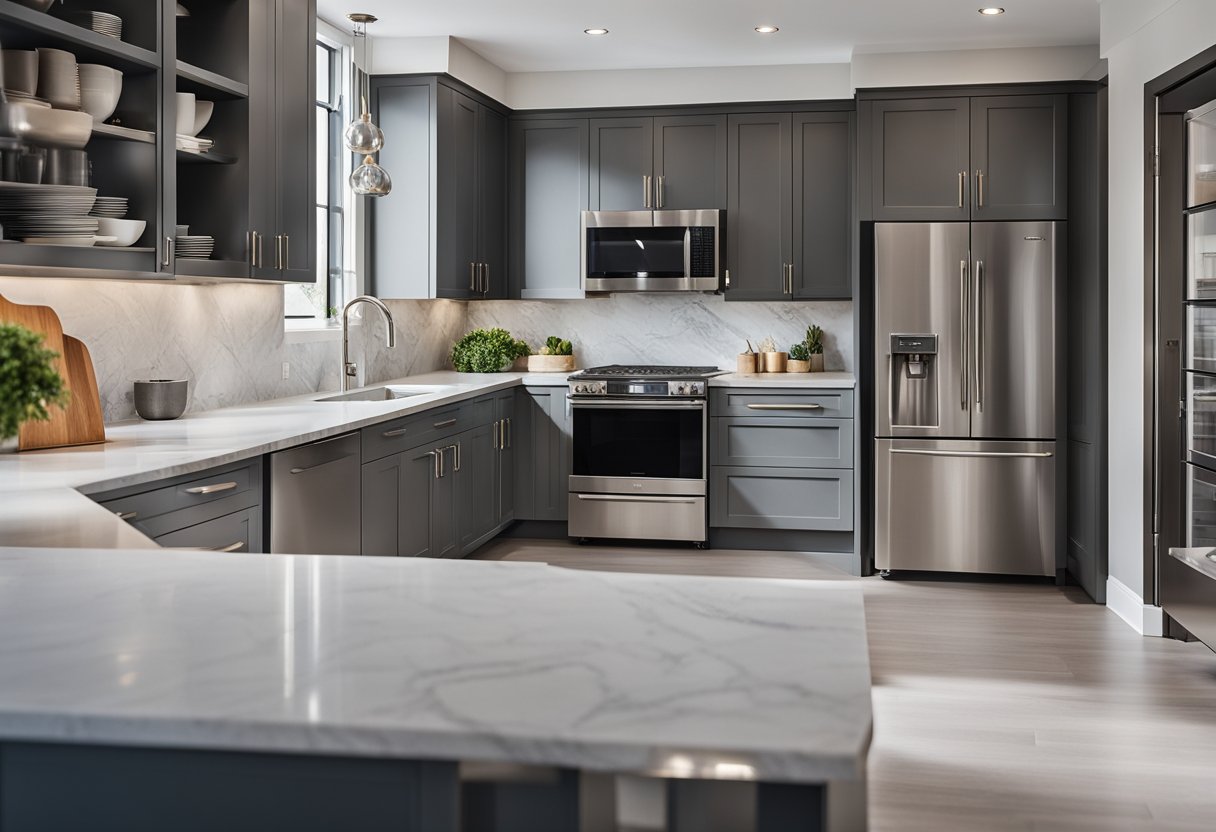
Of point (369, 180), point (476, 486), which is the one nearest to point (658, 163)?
point (476, 486)

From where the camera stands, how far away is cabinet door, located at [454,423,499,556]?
5.12 m

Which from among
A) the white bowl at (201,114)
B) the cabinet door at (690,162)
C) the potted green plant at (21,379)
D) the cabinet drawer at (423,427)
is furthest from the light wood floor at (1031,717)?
the white bowl at (201,114)

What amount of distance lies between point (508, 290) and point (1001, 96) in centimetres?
274

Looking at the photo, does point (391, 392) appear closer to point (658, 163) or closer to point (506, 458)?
point (506, 458)

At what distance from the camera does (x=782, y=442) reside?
5703mm

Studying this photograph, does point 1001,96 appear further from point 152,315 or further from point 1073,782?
point 152,315

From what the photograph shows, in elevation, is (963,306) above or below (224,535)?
above

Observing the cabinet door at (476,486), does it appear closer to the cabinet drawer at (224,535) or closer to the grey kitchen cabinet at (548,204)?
the grey kitchen cabinet at (548,204)

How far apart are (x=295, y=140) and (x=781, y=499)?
2992 millimetres

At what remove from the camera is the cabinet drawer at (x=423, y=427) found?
4.03 m

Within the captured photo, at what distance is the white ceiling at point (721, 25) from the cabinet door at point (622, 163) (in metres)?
0.41

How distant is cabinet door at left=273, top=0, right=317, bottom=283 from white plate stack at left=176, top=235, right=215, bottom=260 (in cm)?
32

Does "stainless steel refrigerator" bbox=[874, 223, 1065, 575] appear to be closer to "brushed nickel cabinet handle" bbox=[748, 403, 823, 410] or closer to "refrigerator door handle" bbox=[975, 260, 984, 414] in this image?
"refrigerator door handle" bbox=[975, 260, 984, 414]

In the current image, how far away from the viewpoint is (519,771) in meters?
0.96
